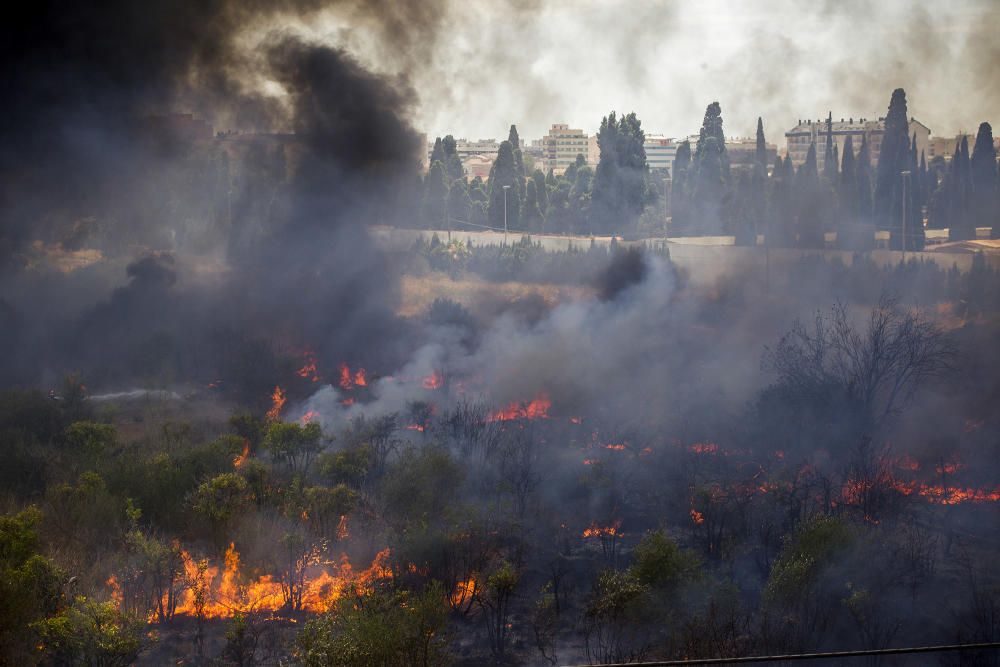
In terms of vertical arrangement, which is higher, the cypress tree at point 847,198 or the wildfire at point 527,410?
the cypress tree at point 847,198

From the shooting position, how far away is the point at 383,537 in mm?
28016

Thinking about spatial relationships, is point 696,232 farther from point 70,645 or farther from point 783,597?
point 70,645

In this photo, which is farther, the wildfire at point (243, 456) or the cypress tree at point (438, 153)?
the cypress tree at point (438, 153)

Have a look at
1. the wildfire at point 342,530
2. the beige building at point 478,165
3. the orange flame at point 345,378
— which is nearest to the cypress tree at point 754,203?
the orange flame at point 345,378

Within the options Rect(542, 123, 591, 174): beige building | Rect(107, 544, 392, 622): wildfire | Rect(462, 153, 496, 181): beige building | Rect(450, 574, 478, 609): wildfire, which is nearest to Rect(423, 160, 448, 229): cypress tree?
Rect(107, 544, 392, 622): wildfire

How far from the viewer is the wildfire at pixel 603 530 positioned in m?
29.6

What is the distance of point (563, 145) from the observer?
14862cm

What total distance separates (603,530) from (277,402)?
18.9 m

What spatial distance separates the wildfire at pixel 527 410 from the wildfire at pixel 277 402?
373 inches

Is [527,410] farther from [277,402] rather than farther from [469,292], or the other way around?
[469,292]

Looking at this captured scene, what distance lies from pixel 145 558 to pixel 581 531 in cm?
1319

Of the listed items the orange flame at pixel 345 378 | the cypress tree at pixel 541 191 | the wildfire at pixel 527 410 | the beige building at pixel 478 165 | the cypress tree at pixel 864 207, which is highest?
the beige building at pixel 478 165

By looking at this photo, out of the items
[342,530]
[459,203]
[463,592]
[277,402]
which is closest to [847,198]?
[459,203]

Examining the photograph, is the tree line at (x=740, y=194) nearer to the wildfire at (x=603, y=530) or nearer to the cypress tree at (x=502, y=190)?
the cypress tree at (x=502, y=190)
